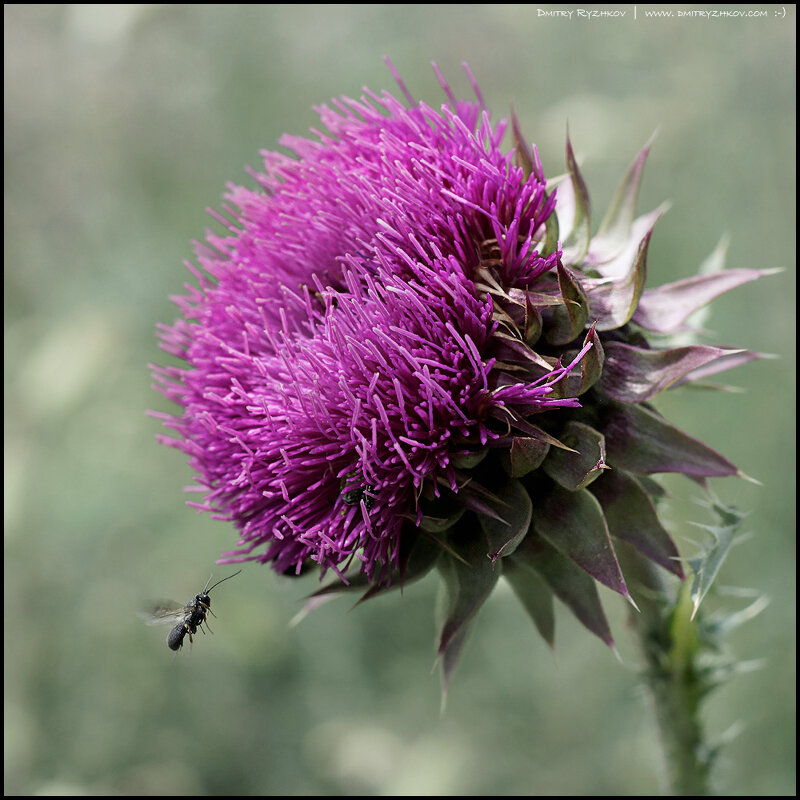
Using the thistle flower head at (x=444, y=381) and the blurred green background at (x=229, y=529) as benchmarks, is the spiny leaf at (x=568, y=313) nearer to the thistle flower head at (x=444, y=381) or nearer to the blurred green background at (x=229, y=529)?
the thistle flower head at (x=444, y=381)

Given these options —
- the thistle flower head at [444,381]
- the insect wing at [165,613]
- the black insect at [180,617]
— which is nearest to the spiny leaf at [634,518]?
the thistle flower head at [444,381]

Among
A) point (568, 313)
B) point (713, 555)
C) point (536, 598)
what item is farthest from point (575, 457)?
point (536, 598)

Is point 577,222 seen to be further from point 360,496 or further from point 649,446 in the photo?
point 360,496

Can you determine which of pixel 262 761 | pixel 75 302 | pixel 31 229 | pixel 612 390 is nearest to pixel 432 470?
pixel 612 390

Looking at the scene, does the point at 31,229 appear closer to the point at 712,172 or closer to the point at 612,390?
the point at 712,172

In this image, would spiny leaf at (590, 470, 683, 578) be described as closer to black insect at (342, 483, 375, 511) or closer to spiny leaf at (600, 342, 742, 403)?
spiny leaf at (600, 342, 742, 403)
